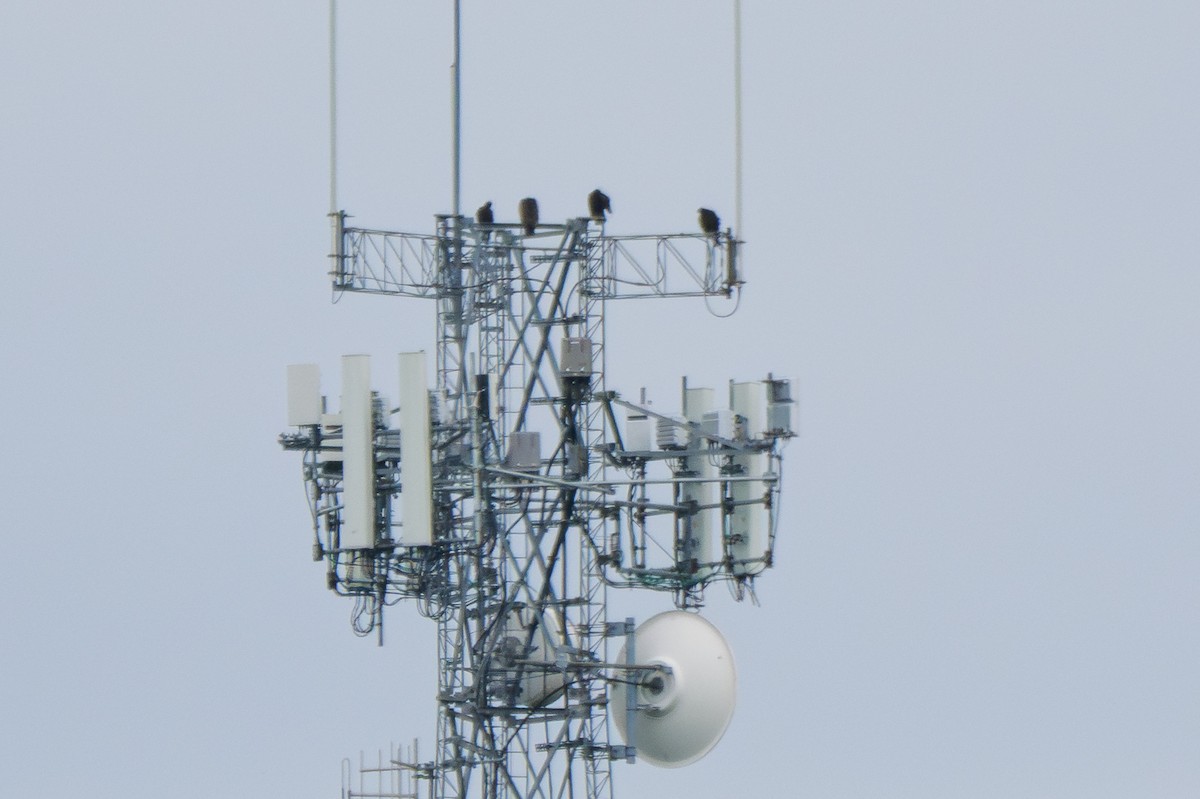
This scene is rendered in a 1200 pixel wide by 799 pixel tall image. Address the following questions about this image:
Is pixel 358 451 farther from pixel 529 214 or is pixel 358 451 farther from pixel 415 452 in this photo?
pixel 529 214

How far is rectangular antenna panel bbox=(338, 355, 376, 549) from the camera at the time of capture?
163ft

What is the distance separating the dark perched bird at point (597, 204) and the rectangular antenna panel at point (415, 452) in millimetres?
4010

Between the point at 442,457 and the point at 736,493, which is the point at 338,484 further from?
the point at 736,493

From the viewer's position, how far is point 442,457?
165ft

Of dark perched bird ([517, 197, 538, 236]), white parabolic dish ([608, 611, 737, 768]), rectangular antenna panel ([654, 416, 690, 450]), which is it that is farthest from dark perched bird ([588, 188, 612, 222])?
white parabolic dish ([608, 611, 737, 768])

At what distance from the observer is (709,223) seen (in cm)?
5128

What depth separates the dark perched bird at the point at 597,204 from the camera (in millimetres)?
50562

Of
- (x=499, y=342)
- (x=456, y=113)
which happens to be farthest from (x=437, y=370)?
(x=456, y=113)

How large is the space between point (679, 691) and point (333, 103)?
11362 millimetres

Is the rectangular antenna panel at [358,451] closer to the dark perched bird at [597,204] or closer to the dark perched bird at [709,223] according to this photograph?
the dark perched bird at [597,204]

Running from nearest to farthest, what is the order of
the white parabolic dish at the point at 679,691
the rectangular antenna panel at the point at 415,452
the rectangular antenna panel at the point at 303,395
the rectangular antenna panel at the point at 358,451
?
the rectangular antenna panel at the point at 415,452
the rectangular antenna panel at the point at 358,451
the white parabolic dish at the point at 679,691
the rectangular antenna panel at the point at 303,395

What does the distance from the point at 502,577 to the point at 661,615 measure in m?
2.79

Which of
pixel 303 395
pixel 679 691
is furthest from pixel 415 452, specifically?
pixel 679 691

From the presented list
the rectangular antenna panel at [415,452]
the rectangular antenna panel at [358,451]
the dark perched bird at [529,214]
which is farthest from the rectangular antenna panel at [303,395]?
the dark perched bird at [529,214]
